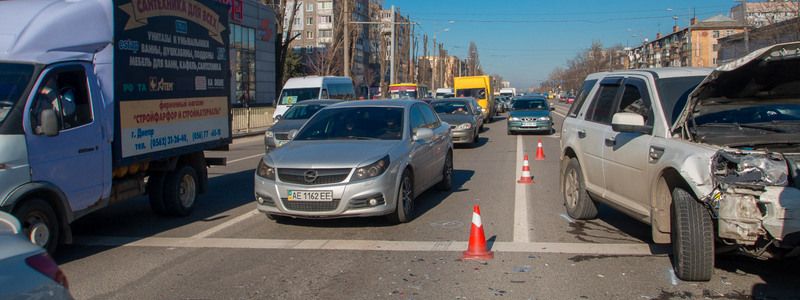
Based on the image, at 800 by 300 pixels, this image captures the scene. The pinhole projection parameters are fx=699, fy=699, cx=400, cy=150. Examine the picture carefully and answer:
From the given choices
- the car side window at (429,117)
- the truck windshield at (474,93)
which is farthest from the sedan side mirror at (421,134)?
the truck windshield at (474,93)

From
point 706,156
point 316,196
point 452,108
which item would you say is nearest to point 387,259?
point 316,196

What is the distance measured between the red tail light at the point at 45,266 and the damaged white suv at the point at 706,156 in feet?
14.0

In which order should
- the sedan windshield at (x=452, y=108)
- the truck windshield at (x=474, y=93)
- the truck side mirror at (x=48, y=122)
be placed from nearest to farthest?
the truck side mirror at (x=48, y=122) → the sedan windshield at (x=452, y=108) → the truck windshield at (x=474, y=93)

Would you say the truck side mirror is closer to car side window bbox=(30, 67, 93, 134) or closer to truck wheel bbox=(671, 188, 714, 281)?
car side window bbox=(30, 67, 93, 134)

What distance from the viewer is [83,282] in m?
5.88

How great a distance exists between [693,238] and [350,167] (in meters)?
3.64

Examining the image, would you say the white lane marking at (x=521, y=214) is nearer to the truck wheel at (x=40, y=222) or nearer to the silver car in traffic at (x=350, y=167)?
the silver car in traffic at (x=350, y=167)

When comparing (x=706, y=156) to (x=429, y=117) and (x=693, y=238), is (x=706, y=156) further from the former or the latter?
(x=429, y=117)

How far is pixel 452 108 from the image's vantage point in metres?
22.4

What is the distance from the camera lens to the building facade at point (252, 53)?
149 ft

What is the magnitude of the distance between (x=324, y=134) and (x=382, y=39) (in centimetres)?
6666

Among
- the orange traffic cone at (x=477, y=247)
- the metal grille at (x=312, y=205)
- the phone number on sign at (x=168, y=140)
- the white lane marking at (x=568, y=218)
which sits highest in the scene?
the phone number on sign at (x=168, y=140)

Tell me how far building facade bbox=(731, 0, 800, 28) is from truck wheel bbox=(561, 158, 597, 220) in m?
26.2

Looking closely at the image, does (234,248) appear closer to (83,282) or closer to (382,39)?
(83,282)
